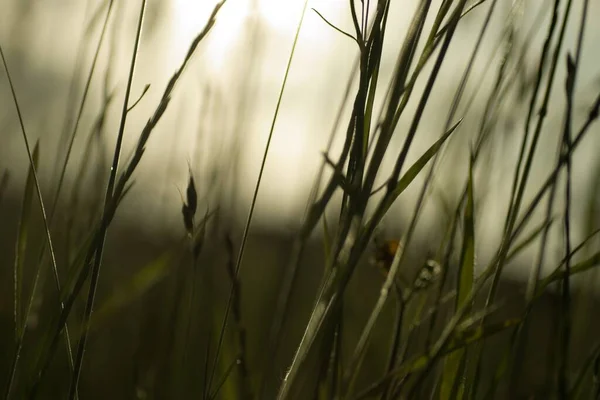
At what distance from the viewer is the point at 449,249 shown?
0.50 meters

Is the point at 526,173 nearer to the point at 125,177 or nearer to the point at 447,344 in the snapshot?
the point at 447,344

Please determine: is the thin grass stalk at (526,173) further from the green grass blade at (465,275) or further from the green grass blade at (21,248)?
the green grass blade at (21,248)

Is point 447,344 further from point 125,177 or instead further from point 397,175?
point 125,177

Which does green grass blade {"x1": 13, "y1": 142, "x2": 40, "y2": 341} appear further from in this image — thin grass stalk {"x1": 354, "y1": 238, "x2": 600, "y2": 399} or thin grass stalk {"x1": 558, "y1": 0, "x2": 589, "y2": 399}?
thin grass stalk {"x1": 558, "y1": 0, "x2": 589, "y2": 399}

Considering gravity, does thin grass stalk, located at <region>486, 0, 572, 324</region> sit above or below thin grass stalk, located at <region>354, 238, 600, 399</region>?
above

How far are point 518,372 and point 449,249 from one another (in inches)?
6.5

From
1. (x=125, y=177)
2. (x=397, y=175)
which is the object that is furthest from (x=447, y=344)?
(x=125, y=177)

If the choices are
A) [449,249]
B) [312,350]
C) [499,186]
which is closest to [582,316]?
[499,186]

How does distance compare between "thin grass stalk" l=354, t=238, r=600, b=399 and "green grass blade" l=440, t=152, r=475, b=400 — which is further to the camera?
"green grass blade" l=440, t=152, r=475, b=400

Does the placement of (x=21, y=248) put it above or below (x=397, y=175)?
below

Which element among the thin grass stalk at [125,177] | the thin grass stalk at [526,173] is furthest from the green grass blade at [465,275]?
the thin grass stalk at [125,177]

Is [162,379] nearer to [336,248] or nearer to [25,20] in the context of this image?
[336,248]

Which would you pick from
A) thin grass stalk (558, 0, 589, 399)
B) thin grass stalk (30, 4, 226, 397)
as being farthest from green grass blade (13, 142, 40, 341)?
thin grass stalk (558, 0, 589, 399)

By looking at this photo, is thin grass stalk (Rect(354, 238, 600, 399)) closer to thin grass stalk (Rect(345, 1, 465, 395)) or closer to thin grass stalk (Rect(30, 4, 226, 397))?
thin grass stalk (Rect(345, 1, 465, 395))
